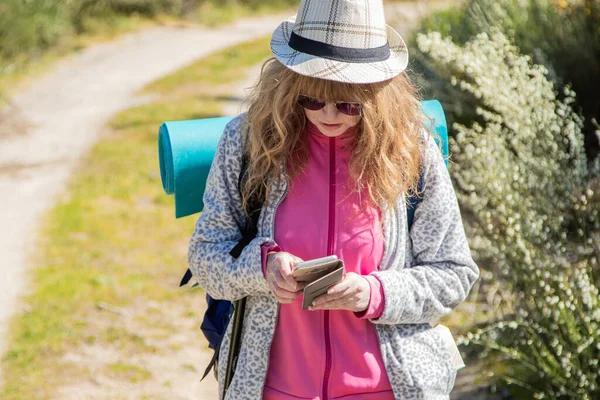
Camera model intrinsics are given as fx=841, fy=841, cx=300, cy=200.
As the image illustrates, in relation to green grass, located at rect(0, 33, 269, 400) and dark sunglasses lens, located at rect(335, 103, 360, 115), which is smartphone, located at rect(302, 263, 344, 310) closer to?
dark sunglasses lens, located at rect(335, 103, 360, 115)

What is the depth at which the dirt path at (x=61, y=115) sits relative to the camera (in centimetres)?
538

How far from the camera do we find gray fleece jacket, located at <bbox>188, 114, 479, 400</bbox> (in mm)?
1938

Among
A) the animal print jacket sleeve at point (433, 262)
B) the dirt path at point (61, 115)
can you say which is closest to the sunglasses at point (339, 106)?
the animal print jacket sleeve at point (433, 262)

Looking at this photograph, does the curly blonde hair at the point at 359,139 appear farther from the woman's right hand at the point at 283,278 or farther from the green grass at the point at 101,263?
the green grass at the point at 101,263

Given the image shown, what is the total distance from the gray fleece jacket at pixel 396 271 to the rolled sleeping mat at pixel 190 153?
0.23 metres

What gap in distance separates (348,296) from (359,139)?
373 millimetres

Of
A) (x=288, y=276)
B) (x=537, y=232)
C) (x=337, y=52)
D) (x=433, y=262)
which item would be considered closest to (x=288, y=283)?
(x=288, y=276)

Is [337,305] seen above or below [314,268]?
below

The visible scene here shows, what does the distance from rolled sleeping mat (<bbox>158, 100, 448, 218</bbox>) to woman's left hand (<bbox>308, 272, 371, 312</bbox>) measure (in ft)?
1.74

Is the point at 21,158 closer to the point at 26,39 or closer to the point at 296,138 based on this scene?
the point at 26,39

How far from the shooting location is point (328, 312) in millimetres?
1963

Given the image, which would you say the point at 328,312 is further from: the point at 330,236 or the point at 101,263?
the point at 101,263

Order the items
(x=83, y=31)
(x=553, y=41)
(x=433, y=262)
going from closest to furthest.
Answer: (x=433, y=262) → (x=553, y=41) → (x=83, y=31)

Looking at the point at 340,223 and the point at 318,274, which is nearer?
the point at 318,274
